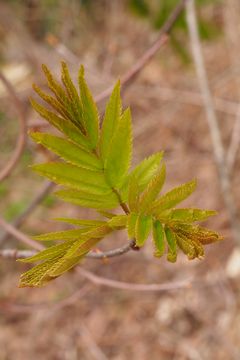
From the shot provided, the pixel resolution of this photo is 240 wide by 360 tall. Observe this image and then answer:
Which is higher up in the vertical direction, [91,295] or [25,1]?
[25,1]

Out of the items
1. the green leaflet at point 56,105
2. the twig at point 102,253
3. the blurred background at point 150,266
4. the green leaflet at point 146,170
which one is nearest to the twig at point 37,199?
the blurred background at point 150,266

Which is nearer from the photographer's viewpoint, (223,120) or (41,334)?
(41,334)

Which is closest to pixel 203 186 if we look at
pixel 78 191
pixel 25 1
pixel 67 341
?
pixel 67 341

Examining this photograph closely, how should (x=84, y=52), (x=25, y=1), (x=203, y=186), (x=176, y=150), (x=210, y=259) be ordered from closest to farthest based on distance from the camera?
(x=210, y=259)
(x=203, y=186)
(x=176, y=150)
(x=25, y=1)
(x=84, y=52)

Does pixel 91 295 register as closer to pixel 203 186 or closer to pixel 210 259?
pixel 210 259

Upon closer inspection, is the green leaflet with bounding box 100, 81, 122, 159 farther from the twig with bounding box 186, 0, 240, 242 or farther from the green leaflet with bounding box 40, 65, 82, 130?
the twig with bounding box 186, 0, 240, 242

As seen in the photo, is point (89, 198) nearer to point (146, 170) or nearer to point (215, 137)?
point (146, 170)
